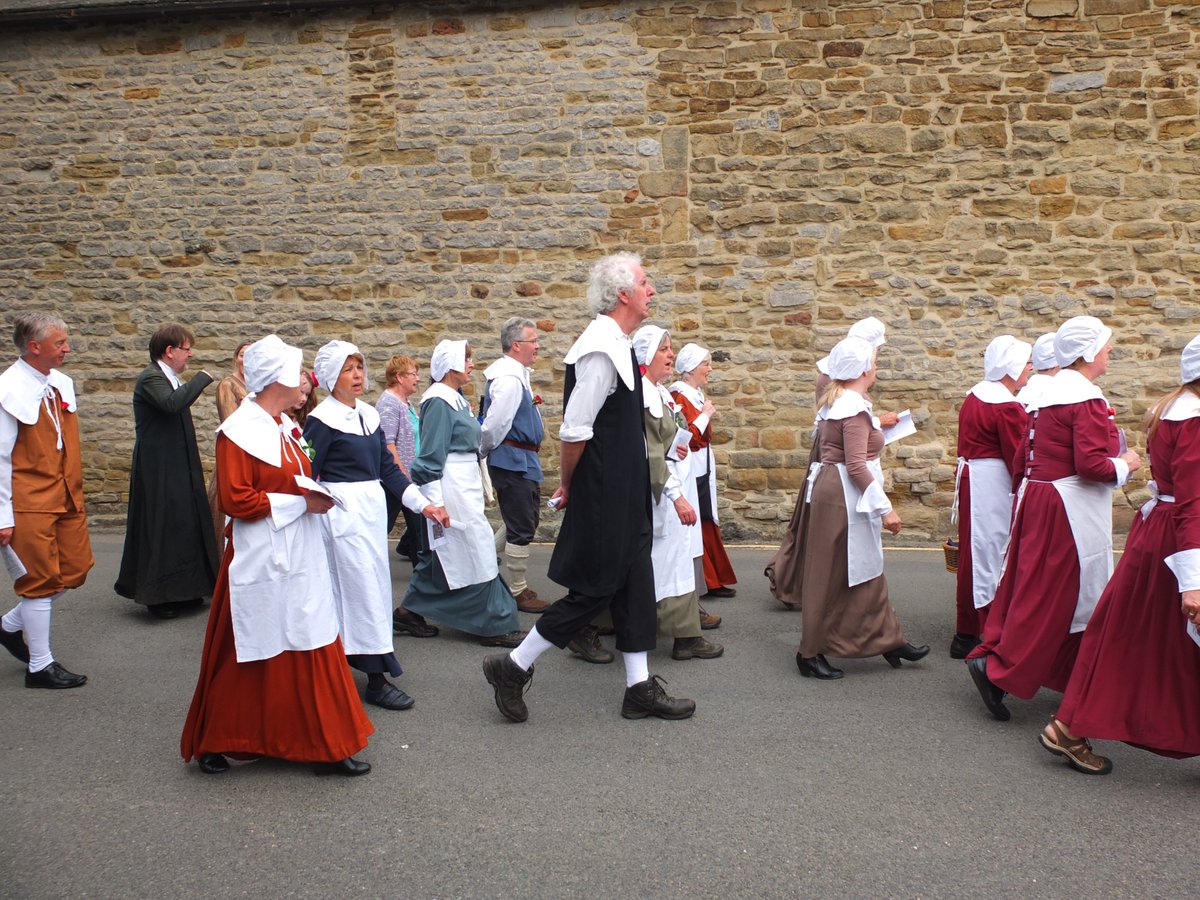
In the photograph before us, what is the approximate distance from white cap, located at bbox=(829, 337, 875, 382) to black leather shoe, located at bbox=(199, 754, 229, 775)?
134 inches

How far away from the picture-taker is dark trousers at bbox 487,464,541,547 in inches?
254

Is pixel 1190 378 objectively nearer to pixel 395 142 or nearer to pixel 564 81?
pixel 564 81

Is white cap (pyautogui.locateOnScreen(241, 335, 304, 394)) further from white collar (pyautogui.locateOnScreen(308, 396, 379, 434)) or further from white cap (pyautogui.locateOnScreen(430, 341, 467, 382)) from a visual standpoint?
white cap (pyautogui.locateOnScreen(430, 341, 467, 382))

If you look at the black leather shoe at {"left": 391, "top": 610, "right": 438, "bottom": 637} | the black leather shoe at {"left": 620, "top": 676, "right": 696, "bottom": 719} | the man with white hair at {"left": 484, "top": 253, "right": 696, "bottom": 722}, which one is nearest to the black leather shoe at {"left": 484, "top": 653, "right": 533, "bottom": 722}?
the man with white hair at {"left": 484, "top": 253, "right": 696, "bottom": 722}

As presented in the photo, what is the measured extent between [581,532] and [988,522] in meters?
2.44

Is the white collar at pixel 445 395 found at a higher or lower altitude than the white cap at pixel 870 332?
lower

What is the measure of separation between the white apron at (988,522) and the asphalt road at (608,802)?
52 centimetres

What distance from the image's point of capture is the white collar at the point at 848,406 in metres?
4.99

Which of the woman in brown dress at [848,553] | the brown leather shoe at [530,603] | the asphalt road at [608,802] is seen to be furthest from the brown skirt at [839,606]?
the brown leather shoe at [530,603]

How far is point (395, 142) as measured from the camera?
384 inches

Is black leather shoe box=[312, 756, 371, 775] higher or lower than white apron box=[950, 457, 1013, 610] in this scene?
lower

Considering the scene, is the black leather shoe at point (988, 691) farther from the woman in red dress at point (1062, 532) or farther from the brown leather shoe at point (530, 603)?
the brown leather shoe at point (530, 603)

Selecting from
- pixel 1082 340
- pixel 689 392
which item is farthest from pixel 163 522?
pixel 1082 340

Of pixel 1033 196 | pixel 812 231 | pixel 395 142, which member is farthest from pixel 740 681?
pixel 395 142
